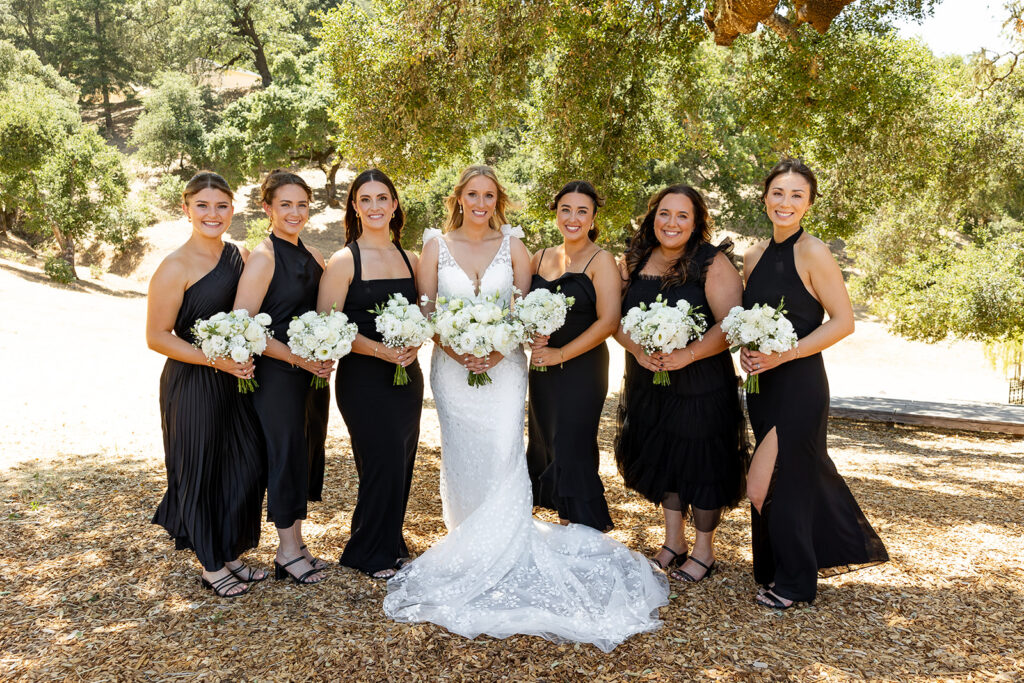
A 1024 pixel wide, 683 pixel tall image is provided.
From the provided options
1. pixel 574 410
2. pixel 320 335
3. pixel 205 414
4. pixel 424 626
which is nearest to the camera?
pixel 424 626

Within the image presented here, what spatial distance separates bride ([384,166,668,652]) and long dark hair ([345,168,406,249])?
1.04ft

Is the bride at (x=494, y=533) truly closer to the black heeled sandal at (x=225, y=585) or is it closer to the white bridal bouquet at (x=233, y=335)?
the black heeled sandal at (x=225, y=585)

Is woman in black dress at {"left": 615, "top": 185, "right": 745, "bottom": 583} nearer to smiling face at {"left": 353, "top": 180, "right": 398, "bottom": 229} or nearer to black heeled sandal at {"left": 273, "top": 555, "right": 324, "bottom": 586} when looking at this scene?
smiling face at {"left": 353, "top": 180, "right": 398, "bottom": 229}

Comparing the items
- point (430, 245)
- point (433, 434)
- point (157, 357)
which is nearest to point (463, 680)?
point (430, 245)

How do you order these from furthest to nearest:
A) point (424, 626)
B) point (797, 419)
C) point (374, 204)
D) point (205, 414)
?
point (374, 204) < point (205, 414) < point (797, 419) < point (424, 626)

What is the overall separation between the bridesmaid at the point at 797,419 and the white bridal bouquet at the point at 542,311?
3.87 feet

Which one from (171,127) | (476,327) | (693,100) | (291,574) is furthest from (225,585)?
(171,127)

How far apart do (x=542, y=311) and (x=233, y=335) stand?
191cm

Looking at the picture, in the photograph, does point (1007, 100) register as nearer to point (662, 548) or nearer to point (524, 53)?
point (524, 53)

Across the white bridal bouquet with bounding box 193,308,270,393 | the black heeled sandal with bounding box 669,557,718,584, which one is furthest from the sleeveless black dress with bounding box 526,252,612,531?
the white bridal bouquet with bounding box 193,308,270,393

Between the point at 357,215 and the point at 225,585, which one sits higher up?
the point at 357,215

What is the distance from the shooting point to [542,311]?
4613 mm

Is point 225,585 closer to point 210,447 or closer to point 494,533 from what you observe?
point 210,447

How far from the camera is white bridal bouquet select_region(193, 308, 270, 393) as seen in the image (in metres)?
4.24
